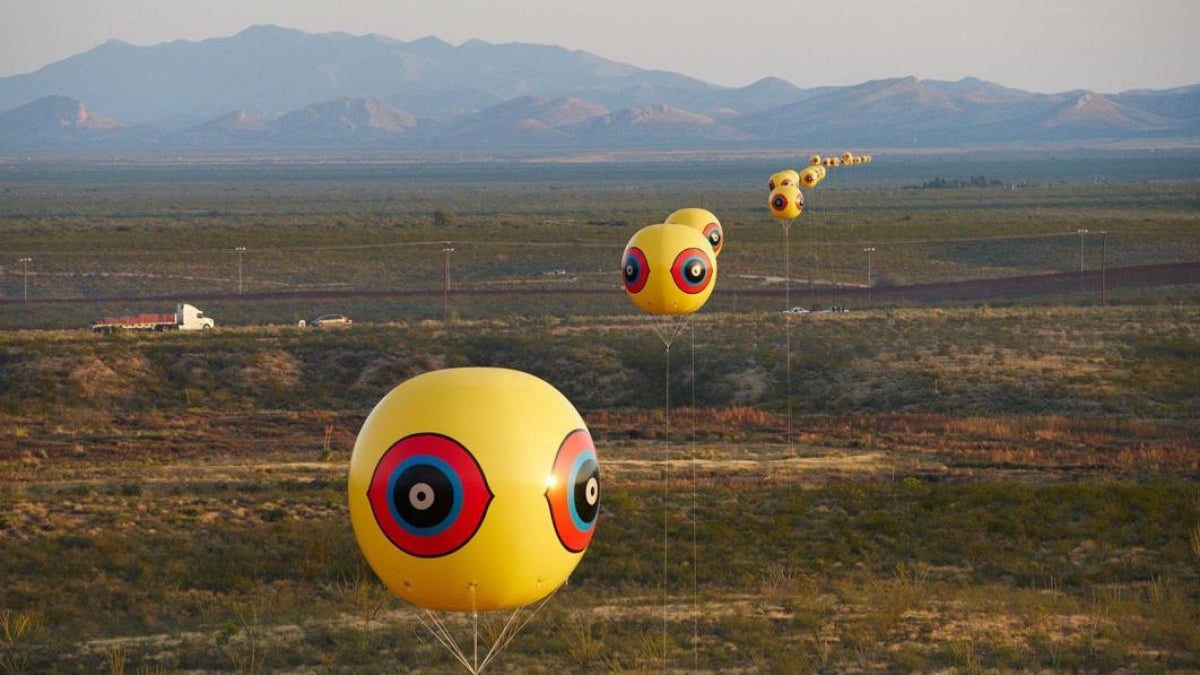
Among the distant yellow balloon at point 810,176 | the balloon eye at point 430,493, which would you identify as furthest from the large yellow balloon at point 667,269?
the distant yellow balloon at point 810,176

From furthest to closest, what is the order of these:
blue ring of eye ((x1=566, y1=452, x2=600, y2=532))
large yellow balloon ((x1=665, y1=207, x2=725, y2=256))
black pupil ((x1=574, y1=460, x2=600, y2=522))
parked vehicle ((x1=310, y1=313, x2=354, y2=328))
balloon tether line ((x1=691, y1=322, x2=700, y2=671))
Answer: parked vehicle ((x1=310, y1=313, x2=354, y2=328))
large yellow balloon ((x1=665, y1=207, x2=725, y2=256))
balloon tether line ((x1=691, y1=322, x2=700, y2=671))
black pupil ((x1=574, y1=460, x2=600, y2=522))
blue ring of eye ((x1=566, y1=452, x2=600, y2=532))

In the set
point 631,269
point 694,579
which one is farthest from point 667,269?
point 694,579

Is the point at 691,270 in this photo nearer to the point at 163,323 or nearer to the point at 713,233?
the point at 713,233

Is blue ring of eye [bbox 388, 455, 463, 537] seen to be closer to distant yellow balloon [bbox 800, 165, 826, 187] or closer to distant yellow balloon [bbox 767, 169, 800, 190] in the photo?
distant yellow balloon [bbox 767, 169, 800, 190]

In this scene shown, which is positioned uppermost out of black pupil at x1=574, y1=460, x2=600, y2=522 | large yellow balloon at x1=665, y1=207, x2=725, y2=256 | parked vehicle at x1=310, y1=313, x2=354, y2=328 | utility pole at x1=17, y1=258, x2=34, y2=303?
large yellow balloon at x1=665, y1=207, x2=725, y2=256

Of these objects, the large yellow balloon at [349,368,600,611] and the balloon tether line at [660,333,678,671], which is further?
the balloon tether line at [660,333,678,671]

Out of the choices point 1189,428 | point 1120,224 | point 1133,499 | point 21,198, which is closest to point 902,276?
point 1120,224

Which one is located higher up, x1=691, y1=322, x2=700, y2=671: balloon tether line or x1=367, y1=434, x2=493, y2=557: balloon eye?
x1=367, y1=434, x2=493, y2=557: balloon eye

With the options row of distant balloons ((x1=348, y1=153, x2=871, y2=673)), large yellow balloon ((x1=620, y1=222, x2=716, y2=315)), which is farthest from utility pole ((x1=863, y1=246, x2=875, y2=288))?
row of distant balloons ((x1=348, y1=153, x2=871, y2=673))
